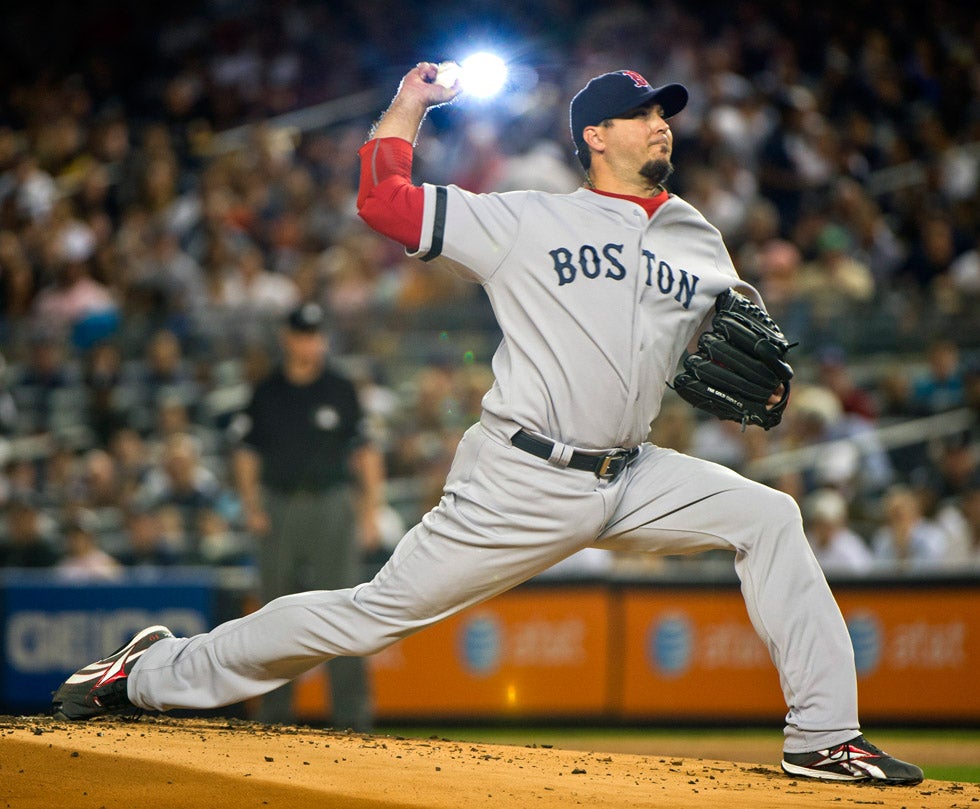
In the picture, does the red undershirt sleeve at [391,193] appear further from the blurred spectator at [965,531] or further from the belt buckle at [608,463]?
the blurred spectator at [965,531]

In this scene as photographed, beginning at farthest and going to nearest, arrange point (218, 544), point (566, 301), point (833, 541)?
point (218, 544), point (833, 541), point (566, 301)

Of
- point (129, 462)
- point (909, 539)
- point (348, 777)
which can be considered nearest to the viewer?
point (348, 777)

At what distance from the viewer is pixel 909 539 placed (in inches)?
380

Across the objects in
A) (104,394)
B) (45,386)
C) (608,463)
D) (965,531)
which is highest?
(45,386)

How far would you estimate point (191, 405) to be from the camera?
37.3ft

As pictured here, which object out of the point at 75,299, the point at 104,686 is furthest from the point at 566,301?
the point at 75,299

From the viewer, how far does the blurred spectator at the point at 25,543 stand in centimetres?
962

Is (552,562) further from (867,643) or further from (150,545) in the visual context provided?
(150,545)

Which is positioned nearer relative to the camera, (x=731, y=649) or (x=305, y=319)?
(x=305, y=319)

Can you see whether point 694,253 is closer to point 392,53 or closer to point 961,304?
point 961,304

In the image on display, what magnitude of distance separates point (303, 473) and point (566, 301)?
379 cm

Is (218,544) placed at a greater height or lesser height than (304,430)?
lesser

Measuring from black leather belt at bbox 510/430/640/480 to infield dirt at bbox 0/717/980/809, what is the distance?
96 cm

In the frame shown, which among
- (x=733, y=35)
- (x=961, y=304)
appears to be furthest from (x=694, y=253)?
(x=733, y=35)
